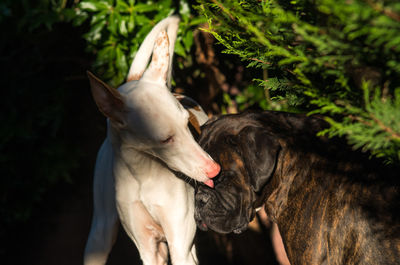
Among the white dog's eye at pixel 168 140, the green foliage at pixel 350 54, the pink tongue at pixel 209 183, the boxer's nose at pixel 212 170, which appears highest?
the green foliage at pixel 350 54

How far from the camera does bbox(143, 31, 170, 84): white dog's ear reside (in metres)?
2.46

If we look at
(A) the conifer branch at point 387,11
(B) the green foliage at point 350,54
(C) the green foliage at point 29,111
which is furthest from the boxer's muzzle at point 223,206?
(C) the green foliage at point 29,111

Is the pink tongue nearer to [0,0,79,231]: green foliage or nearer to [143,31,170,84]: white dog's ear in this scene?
[143,31,170,84]: white dog's ear

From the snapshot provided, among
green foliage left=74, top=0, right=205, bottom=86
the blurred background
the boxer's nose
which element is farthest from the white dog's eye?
green foliage left=74, top=0, right=205, bottom=86

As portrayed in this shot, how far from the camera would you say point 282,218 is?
2.47 meters

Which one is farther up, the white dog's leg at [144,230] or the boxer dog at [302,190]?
the boxer dog at [302,190]

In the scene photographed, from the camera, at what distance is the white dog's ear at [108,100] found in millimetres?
2195

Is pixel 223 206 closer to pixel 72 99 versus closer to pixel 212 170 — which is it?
pixel 212 170

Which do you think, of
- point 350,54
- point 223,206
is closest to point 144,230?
point 223,206

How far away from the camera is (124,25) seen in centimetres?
363

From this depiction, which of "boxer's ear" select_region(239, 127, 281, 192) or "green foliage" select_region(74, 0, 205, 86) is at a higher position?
"green foliage" select_region(74, 0, 205, 86)

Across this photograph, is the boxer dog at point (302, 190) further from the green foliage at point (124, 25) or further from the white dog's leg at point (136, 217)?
the green foliage at point (124, 25)

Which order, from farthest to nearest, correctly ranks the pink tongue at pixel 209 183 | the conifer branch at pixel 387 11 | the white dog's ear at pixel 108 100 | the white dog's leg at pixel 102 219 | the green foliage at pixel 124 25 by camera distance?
1. the green foliage at pixel 124 25
2. the white dog's leg at pixel 102 219
3. the pink tongue at pixel 209 183
4. the white dog's ear at pixel 108 100
5. the conifer branch at pixel 387 11

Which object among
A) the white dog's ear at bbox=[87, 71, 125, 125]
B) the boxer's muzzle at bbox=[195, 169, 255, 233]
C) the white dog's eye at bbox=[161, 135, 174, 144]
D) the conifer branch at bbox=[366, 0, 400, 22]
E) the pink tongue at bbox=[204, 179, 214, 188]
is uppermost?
the conifer branch at bbox=[366, 0, 400, 22]
